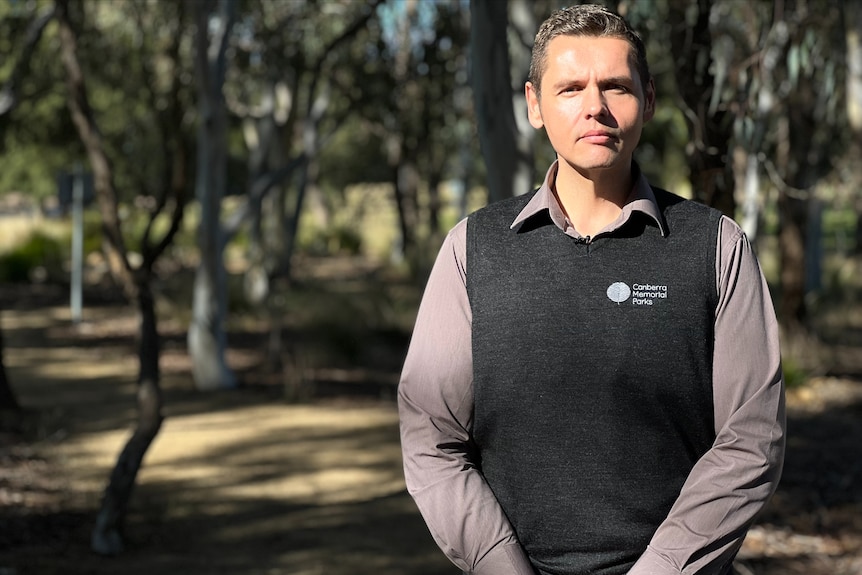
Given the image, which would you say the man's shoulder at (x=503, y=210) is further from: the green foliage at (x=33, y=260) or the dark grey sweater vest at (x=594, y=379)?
the green foliage at (x=33, y=260)

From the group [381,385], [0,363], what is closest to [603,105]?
[0,363]

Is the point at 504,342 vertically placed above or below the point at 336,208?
above

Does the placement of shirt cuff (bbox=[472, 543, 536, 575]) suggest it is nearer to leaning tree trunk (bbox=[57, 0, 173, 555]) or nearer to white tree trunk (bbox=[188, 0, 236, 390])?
leaning tree trunk (bbox=[57, 0, 173, 555])

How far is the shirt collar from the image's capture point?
2229 mm

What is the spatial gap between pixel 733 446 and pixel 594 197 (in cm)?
52

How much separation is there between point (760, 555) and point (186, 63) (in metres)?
13.7

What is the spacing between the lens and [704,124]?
16.7ft

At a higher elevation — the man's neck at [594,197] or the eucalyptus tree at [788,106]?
the man's neck at [594,197]

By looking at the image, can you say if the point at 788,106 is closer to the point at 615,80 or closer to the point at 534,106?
the point at 534,106

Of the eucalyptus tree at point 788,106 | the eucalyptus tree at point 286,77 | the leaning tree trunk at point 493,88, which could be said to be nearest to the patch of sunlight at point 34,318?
the eucalyptus tree at point 286,77

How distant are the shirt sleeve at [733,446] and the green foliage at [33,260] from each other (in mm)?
22163

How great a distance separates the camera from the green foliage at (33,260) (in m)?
22.8

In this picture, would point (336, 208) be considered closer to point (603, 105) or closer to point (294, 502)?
point (294, 502)

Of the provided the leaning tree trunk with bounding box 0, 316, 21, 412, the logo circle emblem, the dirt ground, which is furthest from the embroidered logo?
the leaning tree trunk with bounding box 0, 316, 21, 412
